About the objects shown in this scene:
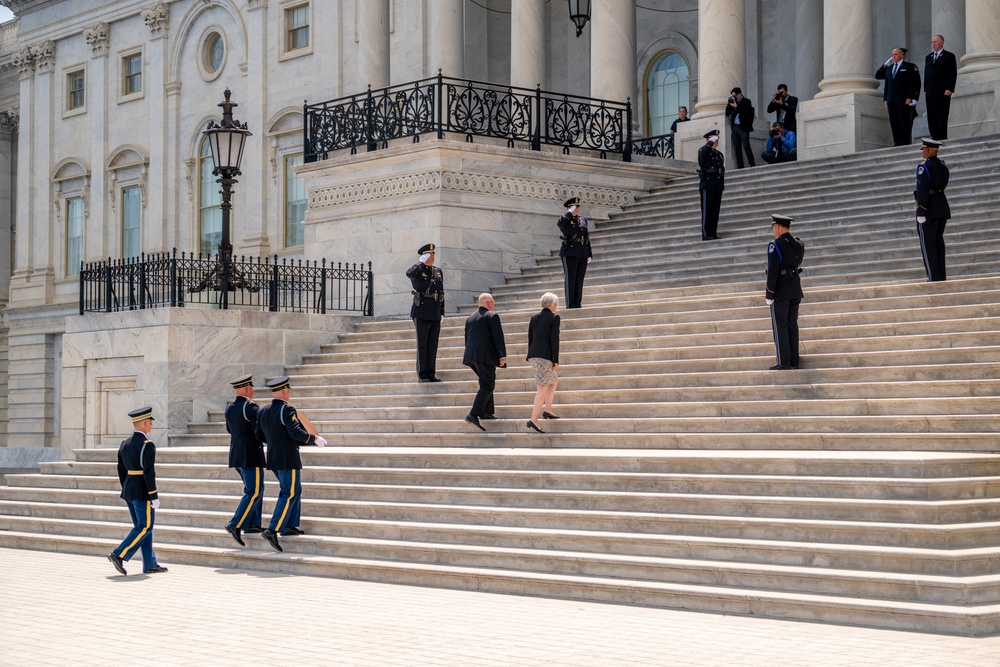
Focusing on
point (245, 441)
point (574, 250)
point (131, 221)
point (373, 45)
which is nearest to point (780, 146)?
point (574, 250)

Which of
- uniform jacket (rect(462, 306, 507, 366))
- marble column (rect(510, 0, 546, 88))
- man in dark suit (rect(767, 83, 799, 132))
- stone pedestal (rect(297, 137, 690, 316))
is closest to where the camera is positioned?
uniform jacket (rect(462, 306, 507, 366))

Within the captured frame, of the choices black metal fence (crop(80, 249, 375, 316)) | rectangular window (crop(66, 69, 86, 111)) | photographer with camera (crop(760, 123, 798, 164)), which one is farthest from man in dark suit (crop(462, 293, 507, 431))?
rectangular window (crop(66, 69, 86, 111))

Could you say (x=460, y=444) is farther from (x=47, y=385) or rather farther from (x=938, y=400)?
(x=47, y=385)

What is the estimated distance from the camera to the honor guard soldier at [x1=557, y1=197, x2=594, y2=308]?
20797mm

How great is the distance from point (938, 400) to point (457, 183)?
12.1m

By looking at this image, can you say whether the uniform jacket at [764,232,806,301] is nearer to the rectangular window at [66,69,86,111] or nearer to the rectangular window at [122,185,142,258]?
the rectangular window at [122,185,142,258]

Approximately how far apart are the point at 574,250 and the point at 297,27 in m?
24.0

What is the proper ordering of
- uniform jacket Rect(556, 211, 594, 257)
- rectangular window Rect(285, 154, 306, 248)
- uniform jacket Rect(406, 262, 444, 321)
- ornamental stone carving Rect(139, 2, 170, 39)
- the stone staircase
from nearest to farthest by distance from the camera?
the stone staircase, uniform jacket Rect(406, 262, 444, 321), uniform jacket Rect(556, 211, 594, 257), rectangular window Rect(285, 154, 306, 248), ornamental stone carving Rect(139, 2, 170, 39)

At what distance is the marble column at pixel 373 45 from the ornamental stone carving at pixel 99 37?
18.5 meters

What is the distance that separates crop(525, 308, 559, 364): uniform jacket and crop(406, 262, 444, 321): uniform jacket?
10.3 feet

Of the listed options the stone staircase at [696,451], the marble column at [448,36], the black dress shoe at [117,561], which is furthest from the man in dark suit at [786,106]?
the black dress shoe at [117,561]

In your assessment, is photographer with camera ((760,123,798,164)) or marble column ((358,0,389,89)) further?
marble column ((358,0,389,89))

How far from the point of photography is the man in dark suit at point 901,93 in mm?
24922

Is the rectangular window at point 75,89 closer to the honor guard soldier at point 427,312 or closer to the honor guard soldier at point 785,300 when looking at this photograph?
the honor guard soldier at point 427,312
